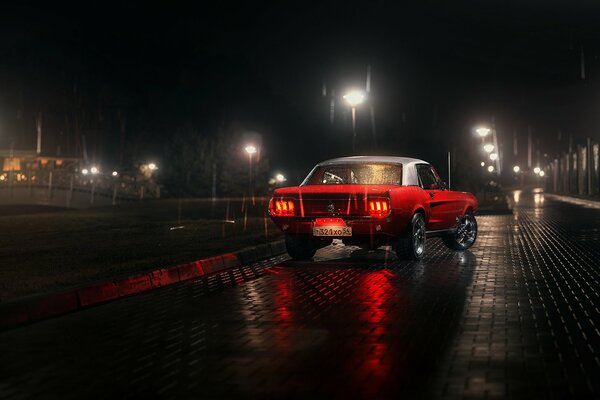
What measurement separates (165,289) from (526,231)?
1533cm

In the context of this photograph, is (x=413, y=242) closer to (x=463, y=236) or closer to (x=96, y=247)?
(x=463, y=236)

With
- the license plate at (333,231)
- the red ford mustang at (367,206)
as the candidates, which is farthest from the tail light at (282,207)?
the license plate at (333,231)

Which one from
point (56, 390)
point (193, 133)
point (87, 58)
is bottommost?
point (56, 390)

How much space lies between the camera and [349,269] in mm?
13891

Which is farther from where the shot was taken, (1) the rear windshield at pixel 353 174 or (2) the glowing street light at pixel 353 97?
(2) the glowing street light at pixel 353 97

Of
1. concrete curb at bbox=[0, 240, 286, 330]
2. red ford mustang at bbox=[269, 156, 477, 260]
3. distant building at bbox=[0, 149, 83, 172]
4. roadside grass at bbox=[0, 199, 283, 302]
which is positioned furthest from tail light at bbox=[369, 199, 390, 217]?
distant building at bbox=[0, 149, 83, 172]

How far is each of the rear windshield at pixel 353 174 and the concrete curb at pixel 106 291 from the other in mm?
1896

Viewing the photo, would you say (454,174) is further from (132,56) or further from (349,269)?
(132,56)

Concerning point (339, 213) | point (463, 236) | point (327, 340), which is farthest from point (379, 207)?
point (327, 340)

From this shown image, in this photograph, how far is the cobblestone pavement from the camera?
229 inches

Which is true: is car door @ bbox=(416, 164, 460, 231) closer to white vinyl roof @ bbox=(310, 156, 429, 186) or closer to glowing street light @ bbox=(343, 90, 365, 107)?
white vinyl roof @ bbox=(310, 156, 429, 186)

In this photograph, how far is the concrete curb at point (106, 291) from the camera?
8758 mm

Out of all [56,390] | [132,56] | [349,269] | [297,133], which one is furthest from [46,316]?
[297,133]

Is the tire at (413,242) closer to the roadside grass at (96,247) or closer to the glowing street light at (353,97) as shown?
the roadside grass at (96,247)
